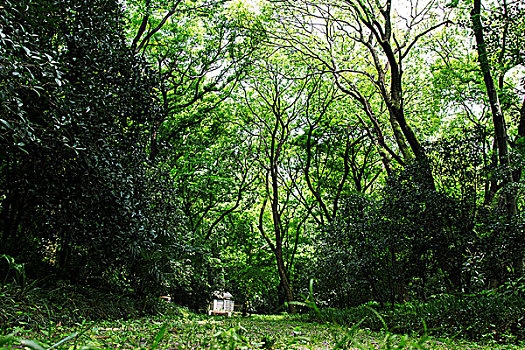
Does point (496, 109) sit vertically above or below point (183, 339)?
above

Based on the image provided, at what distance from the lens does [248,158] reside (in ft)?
56.2

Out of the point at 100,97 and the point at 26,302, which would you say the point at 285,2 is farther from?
the point at 26,302

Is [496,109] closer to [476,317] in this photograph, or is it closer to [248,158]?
[476,317]

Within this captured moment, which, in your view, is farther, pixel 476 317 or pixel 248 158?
pixel 248 158

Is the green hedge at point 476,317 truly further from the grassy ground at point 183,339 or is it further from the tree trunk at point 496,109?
the tree trunk at point 496,109

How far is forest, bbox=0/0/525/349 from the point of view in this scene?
16.2ft

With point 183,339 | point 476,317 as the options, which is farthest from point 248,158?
point 183,339

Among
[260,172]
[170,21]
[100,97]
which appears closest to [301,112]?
[260,172]

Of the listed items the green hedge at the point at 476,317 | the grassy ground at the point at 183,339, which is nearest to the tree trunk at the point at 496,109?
the green hedge at the point at 476,317

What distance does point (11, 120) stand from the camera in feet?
11.5

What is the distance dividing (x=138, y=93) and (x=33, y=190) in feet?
7.53

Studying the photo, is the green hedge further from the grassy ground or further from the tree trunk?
the tree trunk

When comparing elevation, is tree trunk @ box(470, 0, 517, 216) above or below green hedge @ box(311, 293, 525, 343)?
above

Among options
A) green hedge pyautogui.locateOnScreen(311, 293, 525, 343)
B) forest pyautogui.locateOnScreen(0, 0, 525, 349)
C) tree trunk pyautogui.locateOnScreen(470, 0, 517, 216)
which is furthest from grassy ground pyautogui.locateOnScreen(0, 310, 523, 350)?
tree trunk pyautogui.locateOnScreen(470, 0, 517, 216)
